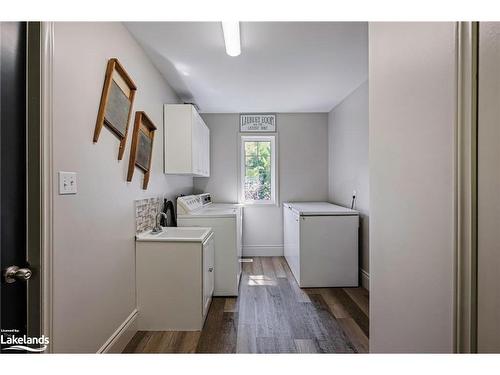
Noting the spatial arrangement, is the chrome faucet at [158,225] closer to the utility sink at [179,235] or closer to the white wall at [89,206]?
the utility sink at [179,235]

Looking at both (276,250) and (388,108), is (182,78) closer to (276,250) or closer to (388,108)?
(388,108)

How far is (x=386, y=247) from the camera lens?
3.76ft

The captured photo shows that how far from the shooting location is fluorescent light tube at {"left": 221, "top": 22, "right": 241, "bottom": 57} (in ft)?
6.20

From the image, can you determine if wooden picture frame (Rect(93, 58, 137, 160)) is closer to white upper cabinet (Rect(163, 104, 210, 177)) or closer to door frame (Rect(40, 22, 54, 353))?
door frame (Rect(40, 22, 54, 353))

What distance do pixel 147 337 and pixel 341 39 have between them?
2.78 meters

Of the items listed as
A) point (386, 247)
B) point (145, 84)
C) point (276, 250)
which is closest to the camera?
point (386, 247)

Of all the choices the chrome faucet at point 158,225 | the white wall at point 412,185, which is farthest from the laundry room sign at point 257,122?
the white wall at point 412,185

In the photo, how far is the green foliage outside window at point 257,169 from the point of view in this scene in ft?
15.1

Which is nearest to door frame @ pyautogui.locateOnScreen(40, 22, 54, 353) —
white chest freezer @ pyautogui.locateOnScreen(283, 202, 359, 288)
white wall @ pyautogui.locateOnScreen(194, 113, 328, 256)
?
white chest freezer @ pyautogui.locateOnScreen(283, 202, 359, 288)

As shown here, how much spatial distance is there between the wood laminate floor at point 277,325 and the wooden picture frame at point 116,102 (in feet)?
4.72

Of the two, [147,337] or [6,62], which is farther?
[147,337]

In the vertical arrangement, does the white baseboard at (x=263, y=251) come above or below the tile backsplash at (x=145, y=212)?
below

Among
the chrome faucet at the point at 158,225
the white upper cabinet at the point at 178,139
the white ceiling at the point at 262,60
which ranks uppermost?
the white ceiling at the point at 262,60
